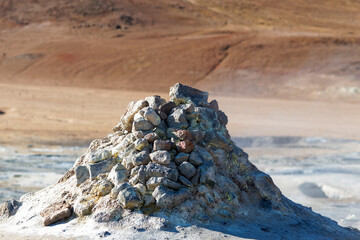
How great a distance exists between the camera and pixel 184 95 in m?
5.64

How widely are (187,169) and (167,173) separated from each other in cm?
21

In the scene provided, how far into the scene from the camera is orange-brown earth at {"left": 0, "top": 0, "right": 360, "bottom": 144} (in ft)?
58.2

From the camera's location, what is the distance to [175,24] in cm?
3884

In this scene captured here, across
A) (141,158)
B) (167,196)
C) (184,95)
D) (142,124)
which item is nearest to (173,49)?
(184,95)

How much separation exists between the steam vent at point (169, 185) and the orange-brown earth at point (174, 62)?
793 cm

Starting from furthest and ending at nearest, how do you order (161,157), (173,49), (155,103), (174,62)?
(173,49), (174,62), (155,103), (161,157)

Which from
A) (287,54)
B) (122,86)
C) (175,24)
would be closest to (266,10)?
(175,24)

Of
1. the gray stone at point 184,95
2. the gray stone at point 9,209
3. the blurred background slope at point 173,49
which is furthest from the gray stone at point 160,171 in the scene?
the blurred background slope at point 173,49

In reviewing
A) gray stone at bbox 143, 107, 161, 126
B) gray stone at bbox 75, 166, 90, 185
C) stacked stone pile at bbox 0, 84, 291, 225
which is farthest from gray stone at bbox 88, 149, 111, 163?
gray stone at bbox 143, 107, 161, 126

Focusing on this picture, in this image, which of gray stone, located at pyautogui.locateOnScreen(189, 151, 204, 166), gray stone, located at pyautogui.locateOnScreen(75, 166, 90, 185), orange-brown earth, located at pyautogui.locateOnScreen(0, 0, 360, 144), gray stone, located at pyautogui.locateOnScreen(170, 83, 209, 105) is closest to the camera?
gray stone, located at pyautogui.locateOnScreen(189, 151, 204, 166)

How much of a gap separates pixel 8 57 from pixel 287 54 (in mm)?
15515

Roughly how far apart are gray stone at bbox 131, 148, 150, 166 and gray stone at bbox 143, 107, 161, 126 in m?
0.38

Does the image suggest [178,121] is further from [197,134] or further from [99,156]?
[99,156]

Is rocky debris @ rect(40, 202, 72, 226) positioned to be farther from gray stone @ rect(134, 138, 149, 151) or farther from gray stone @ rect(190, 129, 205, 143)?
gray stone @ rect(190, 129, 205, 143)
